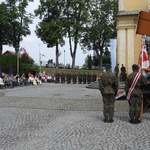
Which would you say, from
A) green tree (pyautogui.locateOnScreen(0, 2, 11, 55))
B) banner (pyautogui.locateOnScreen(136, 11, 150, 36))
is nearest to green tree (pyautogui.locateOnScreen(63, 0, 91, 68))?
green tree (pyautogui.locateOnScreen(0, 2, 11, 55))

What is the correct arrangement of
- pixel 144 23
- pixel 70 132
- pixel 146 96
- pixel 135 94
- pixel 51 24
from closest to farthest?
1. pixel 70 132
2. pixel 135 94
3. pixel 144 23
4. pixel 146 96
5. pixel 51 24

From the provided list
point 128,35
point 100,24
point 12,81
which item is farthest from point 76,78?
point 100,24

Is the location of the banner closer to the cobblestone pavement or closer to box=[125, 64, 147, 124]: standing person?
box=[125, 64, 147, 124]: standing person

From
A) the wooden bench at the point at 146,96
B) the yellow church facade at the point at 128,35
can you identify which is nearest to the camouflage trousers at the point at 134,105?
the wooden bench at the point at 146,96

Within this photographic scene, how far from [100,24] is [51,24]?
387 inches

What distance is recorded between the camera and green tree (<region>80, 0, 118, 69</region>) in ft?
182

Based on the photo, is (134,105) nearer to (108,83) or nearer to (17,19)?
(108,83)

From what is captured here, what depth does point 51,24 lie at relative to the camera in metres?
52.8

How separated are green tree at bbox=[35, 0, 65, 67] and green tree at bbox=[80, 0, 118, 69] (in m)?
5.13

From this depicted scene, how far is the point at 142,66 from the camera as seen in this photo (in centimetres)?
1111

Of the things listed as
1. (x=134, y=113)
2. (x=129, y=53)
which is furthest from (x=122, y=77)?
(x=134, y=113)

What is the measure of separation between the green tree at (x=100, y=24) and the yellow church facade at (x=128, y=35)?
26.7 metres

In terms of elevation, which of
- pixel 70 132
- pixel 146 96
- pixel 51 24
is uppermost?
pixel 51 24

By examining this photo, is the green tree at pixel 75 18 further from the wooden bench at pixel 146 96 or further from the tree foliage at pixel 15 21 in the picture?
the wooden bench at pixel 146 96
